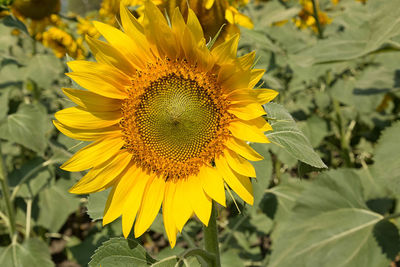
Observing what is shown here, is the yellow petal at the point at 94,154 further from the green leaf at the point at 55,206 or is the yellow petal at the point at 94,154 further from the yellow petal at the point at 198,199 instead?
the green leaf at the point at 55,206

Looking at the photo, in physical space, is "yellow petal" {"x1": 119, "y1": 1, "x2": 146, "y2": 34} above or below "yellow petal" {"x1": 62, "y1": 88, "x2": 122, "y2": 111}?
above

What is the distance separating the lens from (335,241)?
1871 millimetres

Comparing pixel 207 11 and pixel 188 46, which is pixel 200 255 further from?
pixel 207 11

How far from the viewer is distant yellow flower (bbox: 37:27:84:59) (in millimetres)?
3441

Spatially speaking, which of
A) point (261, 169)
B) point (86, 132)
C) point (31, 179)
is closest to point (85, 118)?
point (86, 132)

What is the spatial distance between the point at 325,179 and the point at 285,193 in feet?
1.31

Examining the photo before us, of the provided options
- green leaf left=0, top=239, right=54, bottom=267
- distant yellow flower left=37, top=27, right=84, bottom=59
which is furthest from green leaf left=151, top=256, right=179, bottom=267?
Answer: distant yellow flower left=37, top=27, right=84, bottom=59

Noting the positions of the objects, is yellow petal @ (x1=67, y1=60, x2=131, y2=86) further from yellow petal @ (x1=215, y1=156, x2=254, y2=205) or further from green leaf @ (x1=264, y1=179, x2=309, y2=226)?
green leaf @ (x1=264, y1=179, x2=309, y2=226)

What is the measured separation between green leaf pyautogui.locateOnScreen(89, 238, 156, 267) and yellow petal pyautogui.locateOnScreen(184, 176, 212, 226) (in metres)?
0.23

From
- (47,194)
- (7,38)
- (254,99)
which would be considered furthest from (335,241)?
(7,38)

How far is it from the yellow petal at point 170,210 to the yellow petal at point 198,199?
5 centimetres

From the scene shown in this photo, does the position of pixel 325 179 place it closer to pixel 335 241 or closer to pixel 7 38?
pixel 335 241

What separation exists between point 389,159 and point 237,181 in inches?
37.5

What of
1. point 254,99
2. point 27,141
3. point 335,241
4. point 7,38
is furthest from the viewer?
point 7,38
